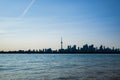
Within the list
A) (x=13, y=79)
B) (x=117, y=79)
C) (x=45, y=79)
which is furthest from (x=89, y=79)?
(x=13, y=79)

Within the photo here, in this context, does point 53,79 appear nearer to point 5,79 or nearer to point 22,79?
point 22,79

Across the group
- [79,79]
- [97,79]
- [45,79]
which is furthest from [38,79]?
[97,79]

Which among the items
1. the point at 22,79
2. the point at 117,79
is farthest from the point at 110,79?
the point at 22,79

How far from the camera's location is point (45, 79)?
4147 cm

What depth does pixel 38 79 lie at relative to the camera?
135 ft

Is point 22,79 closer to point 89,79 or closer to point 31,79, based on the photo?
point 31,79

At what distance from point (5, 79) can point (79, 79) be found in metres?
13.8

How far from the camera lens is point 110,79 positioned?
1580 inches

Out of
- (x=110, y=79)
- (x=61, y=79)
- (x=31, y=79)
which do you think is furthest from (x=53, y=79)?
(x=110, y=79)

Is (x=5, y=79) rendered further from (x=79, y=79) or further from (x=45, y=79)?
(x=79, y=79)

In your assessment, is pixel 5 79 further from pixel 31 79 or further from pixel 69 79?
pixel 69 79

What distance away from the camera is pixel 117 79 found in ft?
131

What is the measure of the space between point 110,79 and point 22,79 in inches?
639

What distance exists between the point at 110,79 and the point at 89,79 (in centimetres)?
380
